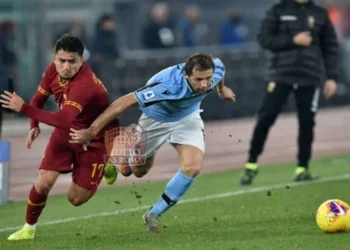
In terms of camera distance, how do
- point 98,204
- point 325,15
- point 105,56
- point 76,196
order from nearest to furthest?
point 76,196 < point 98,204 < point 325,15 < point 105,56

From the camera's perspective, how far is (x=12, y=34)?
2728 centimetres

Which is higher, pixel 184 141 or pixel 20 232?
pixel 184 141

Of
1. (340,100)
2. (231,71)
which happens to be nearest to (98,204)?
(231,71)

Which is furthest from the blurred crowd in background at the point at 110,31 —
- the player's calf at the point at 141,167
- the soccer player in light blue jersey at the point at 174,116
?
the soccer player in light blue jersey at the point at 174,116

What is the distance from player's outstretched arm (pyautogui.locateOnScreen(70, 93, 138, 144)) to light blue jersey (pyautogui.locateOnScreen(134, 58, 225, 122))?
13cm

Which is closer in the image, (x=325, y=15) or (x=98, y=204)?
(x=98, y=204)

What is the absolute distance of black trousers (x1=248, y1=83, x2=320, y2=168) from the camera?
15.6 m

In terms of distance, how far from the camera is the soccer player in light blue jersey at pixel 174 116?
1123 cm


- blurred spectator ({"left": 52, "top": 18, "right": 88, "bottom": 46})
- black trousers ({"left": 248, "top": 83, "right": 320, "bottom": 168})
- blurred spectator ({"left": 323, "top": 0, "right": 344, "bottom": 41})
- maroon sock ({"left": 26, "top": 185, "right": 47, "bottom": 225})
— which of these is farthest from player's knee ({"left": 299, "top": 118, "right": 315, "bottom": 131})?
blurred spectator ({"left": 323, "top": 0, "right": 344, "bottom": 41})

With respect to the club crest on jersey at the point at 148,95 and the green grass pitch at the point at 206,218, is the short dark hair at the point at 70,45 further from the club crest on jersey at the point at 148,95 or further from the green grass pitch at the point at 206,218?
the green grass pitch at the point at 206,218

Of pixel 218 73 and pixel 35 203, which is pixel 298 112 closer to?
pixel 218 73

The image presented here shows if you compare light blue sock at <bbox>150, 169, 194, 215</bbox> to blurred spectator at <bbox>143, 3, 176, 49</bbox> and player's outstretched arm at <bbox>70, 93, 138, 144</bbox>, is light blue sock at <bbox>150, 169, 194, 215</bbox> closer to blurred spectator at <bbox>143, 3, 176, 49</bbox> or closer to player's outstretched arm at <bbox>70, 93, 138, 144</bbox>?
player's outstretched arm at <bbox>70, 93, 138, 144</bbox>

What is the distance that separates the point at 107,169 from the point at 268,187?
10.5ft

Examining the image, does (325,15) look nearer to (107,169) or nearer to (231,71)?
(107,169)
